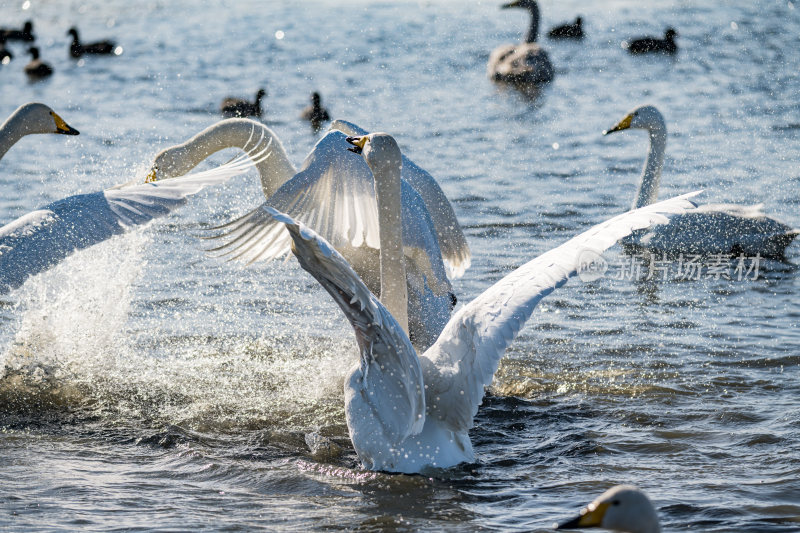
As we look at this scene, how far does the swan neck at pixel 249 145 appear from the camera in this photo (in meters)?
7.70

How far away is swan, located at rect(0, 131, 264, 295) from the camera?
5855mm

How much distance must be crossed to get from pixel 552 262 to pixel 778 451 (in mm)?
1558

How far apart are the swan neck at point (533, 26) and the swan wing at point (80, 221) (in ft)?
55.4

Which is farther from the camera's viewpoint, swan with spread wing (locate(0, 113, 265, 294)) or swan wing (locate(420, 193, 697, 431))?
swan with spread wing (locate(0, 113, 265, 294))

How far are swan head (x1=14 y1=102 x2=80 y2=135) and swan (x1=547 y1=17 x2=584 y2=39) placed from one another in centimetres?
1910

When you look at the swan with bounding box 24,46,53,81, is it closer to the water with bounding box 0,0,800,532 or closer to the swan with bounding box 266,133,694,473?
the water with bounding box 0,0,800,532

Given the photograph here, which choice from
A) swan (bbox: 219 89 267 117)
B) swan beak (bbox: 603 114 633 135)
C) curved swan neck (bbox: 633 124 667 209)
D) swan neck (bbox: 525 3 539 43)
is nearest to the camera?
curved swan neck (bbox: 633 124 667 209)

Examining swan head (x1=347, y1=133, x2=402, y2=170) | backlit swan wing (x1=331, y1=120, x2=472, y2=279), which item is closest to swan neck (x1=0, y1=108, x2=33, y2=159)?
backlit swan wing (x1=331, y1=120, x2=472, y2=279)

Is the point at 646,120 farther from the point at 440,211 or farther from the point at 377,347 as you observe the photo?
the point at 377,347

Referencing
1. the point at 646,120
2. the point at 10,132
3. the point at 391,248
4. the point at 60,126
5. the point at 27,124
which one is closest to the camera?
the point at 391,248

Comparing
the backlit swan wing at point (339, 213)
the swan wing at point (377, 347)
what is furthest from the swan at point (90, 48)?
the swan wing at point (377, 347)

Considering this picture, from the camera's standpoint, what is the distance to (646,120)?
11.1 m

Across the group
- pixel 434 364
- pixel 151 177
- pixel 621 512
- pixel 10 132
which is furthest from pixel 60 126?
pixel 621 512

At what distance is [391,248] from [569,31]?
21.2 metres
